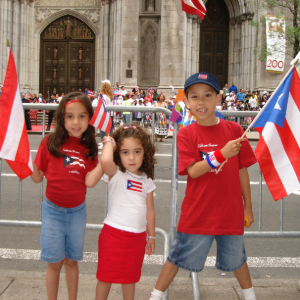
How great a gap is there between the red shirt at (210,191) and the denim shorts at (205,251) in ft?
0.19

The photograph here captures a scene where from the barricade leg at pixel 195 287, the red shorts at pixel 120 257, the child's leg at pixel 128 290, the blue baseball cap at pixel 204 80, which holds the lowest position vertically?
the barricade leg at pixel 195 287

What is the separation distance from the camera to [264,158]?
2906mm

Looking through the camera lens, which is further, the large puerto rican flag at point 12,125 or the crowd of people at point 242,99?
the crowd of people at point 242,99

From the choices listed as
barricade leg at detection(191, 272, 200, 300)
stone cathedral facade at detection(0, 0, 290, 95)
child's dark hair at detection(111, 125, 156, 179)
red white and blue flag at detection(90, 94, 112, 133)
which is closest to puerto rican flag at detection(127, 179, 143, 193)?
child's dark hair at detection(111, 125, 156, 179)

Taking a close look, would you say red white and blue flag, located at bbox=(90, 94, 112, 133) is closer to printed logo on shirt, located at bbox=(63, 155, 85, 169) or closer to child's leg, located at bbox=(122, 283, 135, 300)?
printed logo on shirt, located at bbox=(63, 155, 85, 169)

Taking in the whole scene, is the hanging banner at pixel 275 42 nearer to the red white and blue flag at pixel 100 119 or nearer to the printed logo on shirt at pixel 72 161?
the red white and blue flag at pixel 100 119

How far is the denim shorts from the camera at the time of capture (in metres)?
2.88

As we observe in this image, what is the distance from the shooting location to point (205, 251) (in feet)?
9.55

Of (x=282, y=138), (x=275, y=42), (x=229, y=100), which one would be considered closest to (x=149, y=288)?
(x=282, y=138)

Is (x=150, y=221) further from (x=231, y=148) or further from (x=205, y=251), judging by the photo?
(x=231, y=148)

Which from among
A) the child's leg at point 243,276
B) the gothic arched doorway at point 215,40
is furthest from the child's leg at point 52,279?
the gothic arched doorway at point 215,40

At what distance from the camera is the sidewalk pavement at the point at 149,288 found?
3.37 m

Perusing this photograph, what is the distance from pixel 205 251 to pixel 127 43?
2288cm

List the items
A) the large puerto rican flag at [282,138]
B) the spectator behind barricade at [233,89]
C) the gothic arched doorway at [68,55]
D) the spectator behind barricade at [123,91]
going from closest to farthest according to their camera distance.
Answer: the large puerto rican flag at [282,138] < the spectator behind barricade at [123,91] < the spectator behind barricade at [233,89] < the gothic arched doorway at [68,55]
